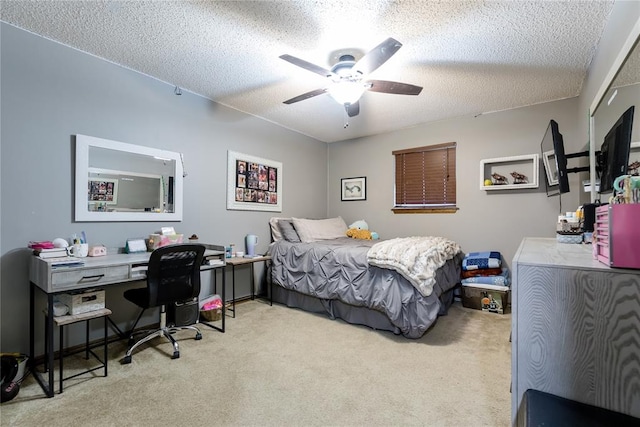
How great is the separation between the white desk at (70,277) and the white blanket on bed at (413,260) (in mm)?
1991

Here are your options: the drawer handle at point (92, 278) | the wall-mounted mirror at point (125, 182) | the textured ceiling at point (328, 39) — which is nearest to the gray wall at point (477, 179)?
the textured ceiling at point (328, 39)

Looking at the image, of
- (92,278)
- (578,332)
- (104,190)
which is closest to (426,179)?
(578,332)

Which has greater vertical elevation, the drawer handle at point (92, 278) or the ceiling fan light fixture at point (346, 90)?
the ceiling fan light fixture at point (346, 90)

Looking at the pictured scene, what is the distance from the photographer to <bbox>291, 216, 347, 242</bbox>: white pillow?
4009 millimetres

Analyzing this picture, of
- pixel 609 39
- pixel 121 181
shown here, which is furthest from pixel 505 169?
pixel 121 181

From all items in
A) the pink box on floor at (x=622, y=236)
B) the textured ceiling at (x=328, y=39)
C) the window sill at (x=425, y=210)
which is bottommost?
the pink box on floor at (x=622, y=236)

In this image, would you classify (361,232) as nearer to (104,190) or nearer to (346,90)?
(346,90)

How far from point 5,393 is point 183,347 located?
40.6 inches

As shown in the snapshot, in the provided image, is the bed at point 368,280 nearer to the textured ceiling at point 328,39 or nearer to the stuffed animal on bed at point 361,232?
the stuffed animal on bed at point 361,232

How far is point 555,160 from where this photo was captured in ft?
8.68

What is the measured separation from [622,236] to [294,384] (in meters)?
1.84

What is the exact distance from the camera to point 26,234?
86.4 inches

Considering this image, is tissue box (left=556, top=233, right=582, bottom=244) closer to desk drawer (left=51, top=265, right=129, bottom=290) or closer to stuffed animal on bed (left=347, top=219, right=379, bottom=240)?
stuffed animal on bed (left=347, top=219, right=379, bottom=240)

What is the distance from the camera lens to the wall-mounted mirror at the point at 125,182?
2.47 m
